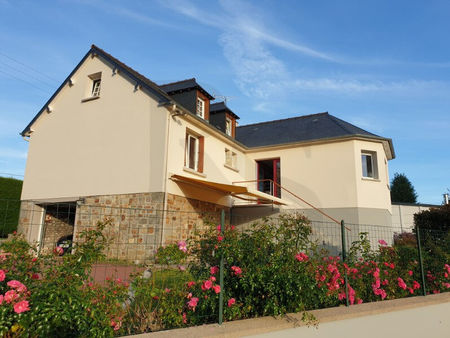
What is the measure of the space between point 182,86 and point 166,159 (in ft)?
18.3

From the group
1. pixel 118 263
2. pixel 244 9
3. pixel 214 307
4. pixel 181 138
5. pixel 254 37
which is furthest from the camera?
pixel 181 138

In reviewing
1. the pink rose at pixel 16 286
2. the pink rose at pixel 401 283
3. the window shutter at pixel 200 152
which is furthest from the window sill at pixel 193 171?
the pink rose at pixel 16 286

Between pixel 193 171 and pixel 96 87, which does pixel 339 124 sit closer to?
pixel 193 171

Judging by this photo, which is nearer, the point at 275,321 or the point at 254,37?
the point at 275,321

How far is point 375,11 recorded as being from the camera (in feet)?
25.9

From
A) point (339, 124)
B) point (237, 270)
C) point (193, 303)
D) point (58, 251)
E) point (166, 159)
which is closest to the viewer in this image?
point (58, 251)

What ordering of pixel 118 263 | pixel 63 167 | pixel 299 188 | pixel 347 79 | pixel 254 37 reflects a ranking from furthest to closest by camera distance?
pixel 299 188, pixel 63 167, pixel 347 79, pixel 254 37, pixel 118 263

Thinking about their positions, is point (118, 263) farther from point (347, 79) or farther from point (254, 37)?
point (347, 79)

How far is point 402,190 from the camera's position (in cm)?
3681

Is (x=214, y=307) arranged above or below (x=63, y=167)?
below

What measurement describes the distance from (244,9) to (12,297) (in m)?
6.52

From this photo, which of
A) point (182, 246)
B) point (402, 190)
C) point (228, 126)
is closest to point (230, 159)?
point (228, 126)

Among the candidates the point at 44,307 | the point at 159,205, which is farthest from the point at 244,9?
the point at 159,205

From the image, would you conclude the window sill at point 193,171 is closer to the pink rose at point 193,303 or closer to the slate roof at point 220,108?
the slate roof at point 220,108
